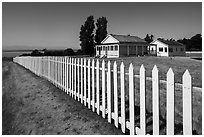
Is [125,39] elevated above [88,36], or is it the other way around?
[88,36]

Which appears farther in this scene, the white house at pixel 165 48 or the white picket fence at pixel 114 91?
the white house at pixel 165 48

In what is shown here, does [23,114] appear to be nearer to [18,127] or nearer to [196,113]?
[18,127]

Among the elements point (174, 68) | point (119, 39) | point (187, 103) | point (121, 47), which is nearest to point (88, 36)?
point (119, 39)

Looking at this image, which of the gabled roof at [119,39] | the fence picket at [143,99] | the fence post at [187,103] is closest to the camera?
the fence post at [187,103]

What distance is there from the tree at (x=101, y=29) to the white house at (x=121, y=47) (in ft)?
19.5

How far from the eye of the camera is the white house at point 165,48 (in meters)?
39.2

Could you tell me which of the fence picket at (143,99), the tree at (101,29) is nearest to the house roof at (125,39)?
the tree at (101,29)

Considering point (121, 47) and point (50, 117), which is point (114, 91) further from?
point (121, 47)

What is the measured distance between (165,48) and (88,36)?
17.2 metres

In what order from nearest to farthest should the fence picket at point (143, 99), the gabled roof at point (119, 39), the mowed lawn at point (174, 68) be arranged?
the fence picket at point (143, 99)
the mowed lawn at point (174, 68)
the gabled roof at point (119, 39)

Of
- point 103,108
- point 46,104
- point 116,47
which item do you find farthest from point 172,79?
point 116,47

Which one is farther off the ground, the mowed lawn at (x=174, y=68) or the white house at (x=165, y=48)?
the white house at (x=165, y=48)

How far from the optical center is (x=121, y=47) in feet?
113

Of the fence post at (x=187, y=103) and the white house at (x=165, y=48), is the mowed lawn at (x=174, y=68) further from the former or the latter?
the white house at (x=165, y=48)
